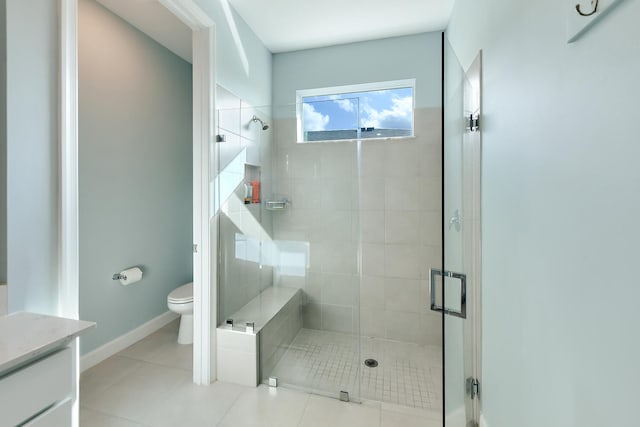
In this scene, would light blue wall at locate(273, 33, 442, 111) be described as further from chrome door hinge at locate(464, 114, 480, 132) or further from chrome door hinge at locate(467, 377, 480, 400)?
chrome door hinge at locate(467, 377, 480, 400)

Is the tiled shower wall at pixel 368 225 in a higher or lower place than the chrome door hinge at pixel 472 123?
lower

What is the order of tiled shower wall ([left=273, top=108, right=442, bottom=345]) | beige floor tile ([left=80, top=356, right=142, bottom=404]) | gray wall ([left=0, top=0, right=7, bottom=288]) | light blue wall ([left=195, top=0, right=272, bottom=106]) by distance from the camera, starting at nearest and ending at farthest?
gray wall ([left=0, top=0, right=7, bottom=288]) → beige floor tile ([left=80, top=356, right=142, bottom=404]) → light blue wall ([left=195, top=0, right=272, bottom=106]) → tiled shower wall ([left=273, top=108, right=442, bottom=345])

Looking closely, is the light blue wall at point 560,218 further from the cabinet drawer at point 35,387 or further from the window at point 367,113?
the cabinet drawer at point 35,387

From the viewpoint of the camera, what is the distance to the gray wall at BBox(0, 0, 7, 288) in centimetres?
99

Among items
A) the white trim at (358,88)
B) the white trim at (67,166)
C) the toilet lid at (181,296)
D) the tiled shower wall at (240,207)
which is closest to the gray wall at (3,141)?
the white trim at (67,166)

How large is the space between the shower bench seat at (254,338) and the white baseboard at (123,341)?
1.01 m

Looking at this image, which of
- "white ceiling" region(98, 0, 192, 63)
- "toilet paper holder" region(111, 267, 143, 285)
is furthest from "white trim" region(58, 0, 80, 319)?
"toilet paper holder" region(111, 267, 143, 285)

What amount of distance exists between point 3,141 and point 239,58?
1.73 meters

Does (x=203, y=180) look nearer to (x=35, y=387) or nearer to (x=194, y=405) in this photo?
(x=35, y=387)

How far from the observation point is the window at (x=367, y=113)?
2.56 metres

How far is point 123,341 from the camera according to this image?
2.38 metres

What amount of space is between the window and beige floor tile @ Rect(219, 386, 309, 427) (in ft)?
6.57

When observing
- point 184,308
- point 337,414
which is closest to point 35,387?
point 337,414

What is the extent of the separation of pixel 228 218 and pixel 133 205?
3.32 feet
